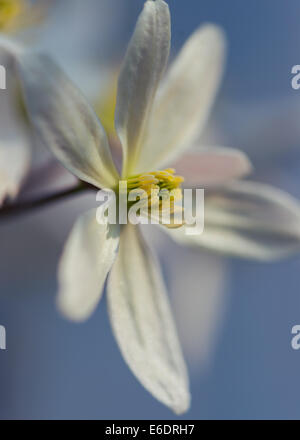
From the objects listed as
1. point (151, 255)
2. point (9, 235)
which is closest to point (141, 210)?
point (151, 255)

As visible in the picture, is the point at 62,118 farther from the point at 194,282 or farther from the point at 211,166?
the point at 194,282

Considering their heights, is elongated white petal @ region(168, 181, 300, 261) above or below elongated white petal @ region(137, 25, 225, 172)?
below

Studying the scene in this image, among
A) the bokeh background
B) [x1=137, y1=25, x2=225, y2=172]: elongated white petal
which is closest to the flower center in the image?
[x1=137, y1=25, x2=225, y2=172]: elongated white petal

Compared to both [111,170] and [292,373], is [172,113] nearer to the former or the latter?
[111,170]

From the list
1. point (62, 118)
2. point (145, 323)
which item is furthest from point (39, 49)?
point (145, 323)

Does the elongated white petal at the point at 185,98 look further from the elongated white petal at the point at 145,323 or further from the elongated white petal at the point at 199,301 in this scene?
the elongated white petal at the point at 199,301

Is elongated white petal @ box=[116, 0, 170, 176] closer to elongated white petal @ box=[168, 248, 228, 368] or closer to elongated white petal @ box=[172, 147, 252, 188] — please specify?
elongated white petal @ box=[172, 147, 252, 188]
